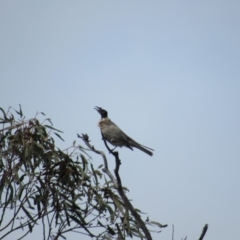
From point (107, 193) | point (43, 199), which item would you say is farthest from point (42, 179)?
point (107, 193)

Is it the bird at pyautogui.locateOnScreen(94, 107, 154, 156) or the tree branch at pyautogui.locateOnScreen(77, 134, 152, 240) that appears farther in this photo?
the bird at pyautogui.locateOnScreen(94, 107, 154, 156)

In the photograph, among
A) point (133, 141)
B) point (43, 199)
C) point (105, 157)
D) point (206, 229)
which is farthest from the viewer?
point (133, 141)

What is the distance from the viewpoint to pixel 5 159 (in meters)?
6.42

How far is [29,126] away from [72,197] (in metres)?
0.81

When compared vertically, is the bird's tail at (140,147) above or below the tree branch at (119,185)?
above

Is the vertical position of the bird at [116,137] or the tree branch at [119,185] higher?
the bird at [116,137]

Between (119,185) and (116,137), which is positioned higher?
(116,137)

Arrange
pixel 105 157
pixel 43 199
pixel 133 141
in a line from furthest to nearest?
pixel 133 141
pixel 43 199
pixel 105 157

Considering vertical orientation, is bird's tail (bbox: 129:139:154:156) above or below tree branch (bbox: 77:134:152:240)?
above

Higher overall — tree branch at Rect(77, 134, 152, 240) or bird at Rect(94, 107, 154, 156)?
bird at Rect(94, 107, 154, 156)

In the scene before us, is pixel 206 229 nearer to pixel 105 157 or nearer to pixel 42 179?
pixel 105 157

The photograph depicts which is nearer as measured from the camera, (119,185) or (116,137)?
(119,185)

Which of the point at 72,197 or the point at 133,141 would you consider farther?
the point at 133,141

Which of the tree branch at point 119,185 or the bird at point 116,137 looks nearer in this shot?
the tree branch at point 119,185
